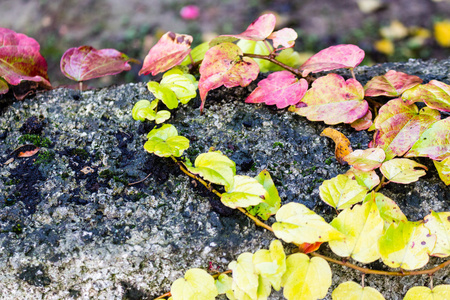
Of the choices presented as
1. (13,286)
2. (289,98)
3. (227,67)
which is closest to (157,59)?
(227,67)

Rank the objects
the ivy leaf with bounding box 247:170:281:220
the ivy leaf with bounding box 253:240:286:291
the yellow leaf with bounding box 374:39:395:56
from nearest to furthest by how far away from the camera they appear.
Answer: the ivy leaf with bounding box 253:240:286:291, the ivy leaf with bounding box 247:170:281:220, the yellow leaf with bounding box 374:39:395:56

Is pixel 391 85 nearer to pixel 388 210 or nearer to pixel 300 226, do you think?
pixel 388 210

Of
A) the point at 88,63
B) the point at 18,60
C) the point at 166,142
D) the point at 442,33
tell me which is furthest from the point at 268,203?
the point at 442,33

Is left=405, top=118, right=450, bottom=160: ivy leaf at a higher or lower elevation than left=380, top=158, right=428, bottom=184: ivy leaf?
higher

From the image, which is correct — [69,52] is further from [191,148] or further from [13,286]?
[13,286]

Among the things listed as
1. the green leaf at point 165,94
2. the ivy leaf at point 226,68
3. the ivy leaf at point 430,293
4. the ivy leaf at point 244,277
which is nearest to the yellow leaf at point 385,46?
the ivy leaf at point 226,68

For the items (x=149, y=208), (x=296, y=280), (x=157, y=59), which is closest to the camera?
(x=296, y=280)

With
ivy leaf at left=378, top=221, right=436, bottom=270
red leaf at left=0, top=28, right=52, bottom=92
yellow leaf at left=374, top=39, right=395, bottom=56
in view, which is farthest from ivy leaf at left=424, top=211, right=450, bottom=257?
yellow leaf at left=374, top=39, right=395, bottom=56

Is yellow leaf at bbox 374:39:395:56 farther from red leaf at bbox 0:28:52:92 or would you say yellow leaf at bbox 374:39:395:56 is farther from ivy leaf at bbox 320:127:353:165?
red leaf at bbox 0:28:52:92
